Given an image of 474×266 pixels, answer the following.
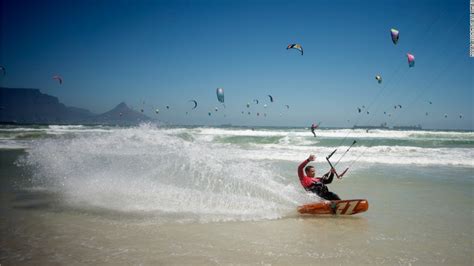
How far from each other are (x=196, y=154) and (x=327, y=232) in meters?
5.41

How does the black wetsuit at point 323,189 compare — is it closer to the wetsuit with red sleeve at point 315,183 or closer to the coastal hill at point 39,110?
the wetsuit with red sleeve at point 315,183

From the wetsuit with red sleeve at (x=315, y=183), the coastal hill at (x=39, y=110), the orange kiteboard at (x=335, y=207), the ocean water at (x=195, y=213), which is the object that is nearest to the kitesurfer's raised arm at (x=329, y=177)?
the wetsuit with red sleeve at (x=315, y=183)

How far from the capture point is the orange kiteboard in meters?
6.80

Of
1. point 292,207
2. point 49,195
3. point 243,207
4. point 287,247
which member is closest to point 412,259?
point 287,247

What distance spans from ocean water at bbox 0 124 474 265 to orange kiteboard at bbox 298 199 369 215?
22cm

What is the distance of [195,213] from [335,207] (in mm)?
3091

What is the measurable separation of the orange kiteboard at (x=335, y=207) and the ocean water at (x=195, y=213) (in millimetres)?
215

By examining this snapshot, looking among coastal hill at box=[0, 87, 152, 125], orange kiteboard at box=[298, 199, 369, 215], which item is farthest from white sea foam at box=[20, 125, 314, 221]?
coastal hill at box=[0, 87, 152, 125]

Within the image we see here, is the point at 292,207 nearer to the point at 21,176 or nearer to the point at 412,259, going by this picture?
the point at 412,259

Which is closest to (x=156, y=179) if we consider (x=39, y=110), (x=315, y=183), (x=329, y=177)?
(x=315, y=183)

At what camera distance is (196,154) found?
396 inches

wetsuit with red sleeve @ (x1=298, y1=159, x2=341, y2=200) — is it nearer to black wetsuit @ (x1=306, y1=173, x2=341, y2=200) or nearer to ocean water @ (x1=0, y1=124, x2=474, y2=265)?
black wetsuit @ (x1=306, y1=173, x2=341, y2=200)

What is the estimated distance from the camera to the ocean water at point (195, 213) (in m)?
4.58

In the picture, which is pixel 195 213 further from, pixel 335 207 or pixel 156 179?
pixel 335 207
